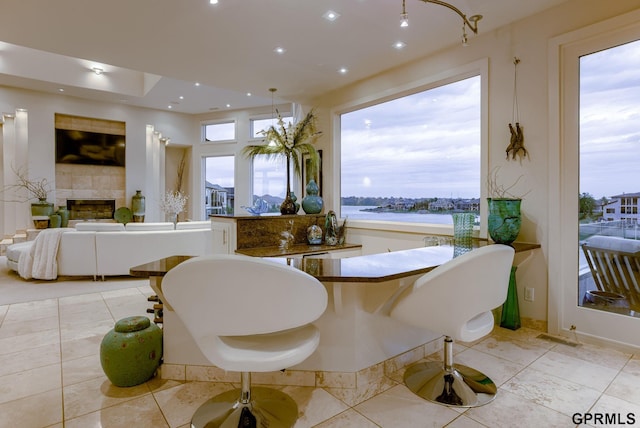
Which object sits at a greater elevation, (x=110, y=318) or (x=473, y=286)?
(x=473, y=286)

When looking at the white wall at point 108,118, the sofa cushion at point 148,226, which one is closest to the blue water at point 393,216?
the sofa cushion at point 148,226

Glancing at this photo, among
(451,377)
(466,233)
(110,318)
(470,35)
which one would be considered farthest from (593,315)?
(110,318)

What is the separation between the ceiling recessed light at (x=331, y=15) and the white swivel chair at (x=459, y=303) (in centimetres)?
249

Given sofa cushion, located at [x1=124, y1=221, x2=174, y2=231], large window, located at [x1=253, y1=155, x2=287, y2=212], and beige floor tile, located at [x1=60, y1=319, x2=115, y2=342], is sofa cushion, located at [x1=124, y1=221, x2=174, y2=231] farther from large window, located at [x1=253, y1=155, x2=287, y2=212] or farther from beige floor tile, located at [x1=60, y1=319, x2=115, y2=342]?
large window, located at [x1=253, y1=155, x2=287, y2=212]

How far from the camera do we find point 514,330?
3125 mm

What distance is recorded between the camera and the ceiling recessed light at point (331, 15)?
3062 mm

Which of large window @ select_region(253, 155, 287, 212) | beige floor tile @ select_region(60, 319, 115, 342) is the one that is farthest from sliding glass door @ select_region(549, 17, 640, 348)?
large window @ select_region(253, 155, 287, 212)

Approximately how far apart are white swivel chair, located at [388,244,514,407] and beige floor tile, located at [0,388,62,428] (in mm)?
1961

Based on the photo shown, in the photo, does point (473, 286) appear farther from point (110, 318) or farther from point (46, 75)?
point (46, 75)

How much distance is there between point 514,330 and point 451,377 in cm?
140

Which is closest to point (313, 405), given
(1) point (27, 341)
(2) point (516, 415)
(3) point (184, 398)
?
(3) point (184, 398)

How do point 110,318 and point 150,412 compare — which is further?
point 110,318

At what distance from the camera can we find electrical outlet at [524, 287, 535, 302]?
10.5 feet

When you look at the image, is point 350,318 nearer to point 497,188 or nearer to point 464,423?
point 464,423
